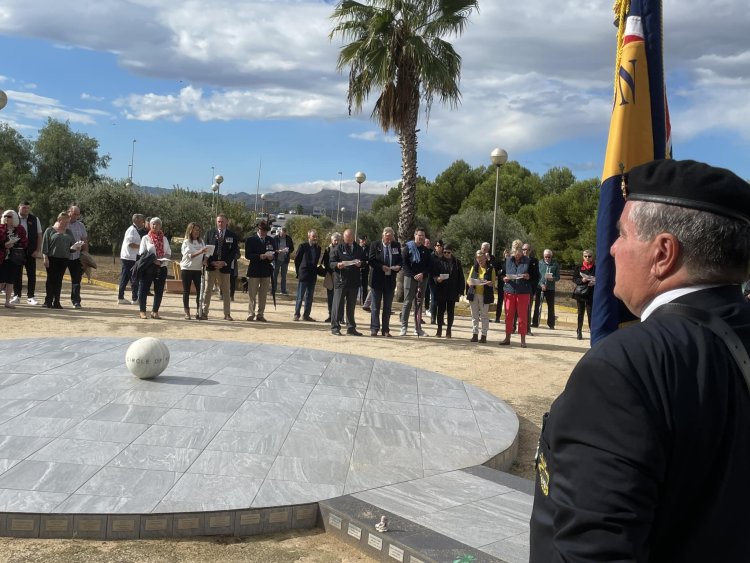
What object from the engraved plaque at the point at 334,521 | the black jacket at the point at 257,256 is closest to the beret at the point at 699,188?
the engraved plaque at the point at 334,521

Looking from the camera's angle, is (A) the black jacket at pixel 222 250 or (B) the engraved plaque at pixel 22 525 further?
(A) the black jacket at pixel 222 250

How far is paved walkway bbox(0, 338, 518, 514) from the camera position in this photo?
4.18 metres

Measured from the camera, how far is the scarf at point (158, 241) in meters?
12.9

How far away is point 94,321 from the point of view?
12.2 m

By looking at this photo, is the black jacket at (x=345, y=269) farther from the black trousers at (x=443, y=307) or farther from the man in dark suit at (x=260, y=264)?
the black trousers at (x=443, y=307)

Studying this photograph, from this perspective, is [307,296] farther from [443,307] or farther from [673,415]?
[673,415]

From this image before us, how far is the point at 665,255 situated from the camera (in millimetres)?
1331

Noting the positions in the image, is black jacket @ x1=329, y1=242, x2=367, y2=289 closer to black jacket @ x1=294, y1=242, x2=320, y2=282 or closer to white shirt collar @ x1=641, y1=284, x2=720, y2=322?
black jacket @ x1=294, y1=242, x2=320, y2=282

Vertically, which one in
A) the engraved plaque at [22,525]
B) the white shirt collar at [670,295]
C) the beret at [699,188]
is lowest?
the engraved plaque at [22,525]

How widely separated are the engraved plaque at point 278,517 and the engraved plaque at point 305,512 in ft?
0.24

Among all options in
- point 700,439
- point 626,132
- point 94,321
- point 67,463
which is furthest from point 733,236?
point 94,321

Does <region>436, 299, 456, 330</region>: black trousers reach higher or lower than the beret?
lower

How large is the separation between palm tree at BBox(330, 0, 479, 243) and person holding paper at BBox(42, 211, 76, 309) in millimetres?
8954

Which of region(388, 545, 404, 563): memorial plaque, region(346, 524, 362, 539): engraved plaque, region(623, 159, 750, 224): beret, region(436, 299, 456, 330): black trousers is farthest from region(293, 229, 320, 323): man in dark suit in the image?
region(623, 159, 750, 224): beret
